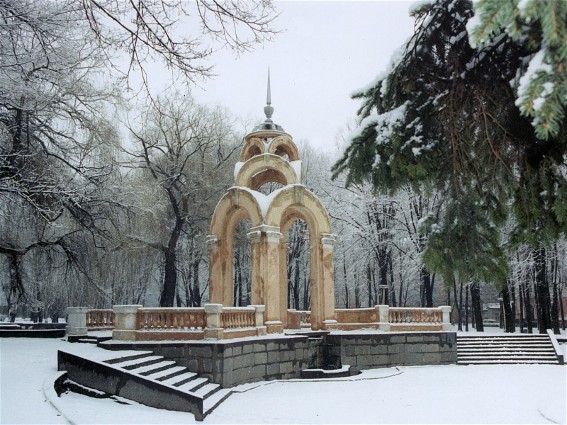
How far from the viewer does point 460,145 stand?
5668 mm

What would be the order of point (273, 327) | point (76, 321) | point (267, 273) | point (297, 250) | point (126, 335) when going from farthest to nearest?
1. point (297, 250)
2. point (76, 321)
3. point (267, 273)
4. point (273, 327)
5. point (126, 335)

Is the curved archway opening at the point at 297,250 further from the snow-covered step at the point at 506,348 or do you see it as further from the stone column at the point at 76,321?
the stone column at the point at 76,321

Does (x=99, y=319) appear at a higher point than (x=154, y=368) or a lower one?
higher

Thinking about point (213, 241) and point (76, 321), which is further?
point (213, 241)

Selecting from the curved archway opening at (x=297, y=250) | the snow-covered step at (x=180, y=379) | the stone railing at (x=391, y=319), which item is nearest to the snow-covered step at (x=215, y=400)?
the snow-covered step at (x=180, y=379)

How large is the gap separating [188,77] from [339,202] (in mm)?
23488

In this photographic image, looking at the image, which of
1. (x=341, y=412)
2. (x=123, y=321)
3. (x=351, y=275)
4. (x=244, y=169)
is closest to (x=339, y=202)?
(x=351, y=275)

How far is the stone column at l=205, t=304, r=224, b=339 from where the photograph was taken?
13.4 metres

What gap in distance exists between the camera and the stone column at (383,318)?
18.7m

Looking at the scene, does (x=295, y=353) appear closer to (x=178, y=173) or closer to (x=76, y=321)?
(x=76, y=321)

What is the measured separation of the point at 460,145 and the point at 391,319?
1447 centimetres

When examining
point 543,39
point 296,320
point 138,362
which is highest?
point 543,39

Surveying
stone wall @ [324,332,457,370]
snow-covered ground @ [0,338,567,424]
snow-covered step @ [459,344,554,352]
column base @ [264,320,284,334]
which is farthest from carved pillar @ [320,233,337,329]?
snow-covered step @ [459,344,554,352]

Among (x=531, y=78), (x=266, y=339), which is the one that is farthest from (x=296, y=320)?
(x=531, y=78)
